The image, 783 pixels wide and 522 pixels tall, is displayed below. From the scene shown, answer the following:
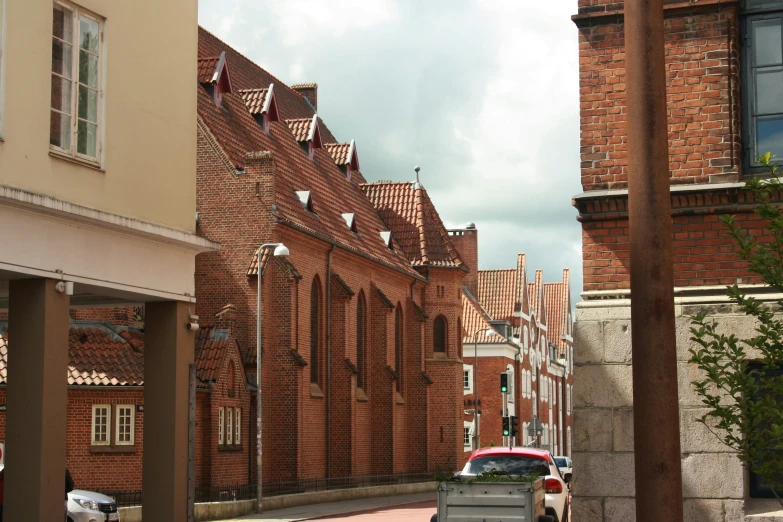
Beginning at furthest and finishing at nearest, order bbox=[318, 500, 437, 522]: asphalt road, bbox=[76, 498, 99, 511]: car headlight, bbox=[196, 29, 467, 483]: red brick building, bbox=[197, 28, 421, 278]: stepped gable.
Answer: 1. bbox=[197, 28, 421, 278]: stepped gable
2. bbox=[196, 29, 467, 483]: red brick building
3. bbox=[318, 500, 437, 522]: asphalt road
4. bbox=[76, 498, 99, 511]: car headlight

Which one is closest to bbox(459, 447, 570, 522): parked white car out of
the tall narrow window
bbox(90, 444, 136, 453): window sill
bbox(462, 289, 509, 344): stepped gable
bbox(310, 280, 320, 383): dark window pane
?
bbox(90, 444, 136, 453): window sill

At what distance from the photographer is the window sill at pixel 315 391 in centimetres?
4172

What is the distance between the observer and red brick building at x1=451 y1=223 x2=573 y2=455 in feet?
243

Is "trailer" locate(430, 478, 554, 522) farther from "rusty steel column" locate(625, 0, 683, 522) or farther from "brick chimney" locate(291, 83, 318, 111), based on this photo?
"brick chimney" locate(291, 83, 318, 111)

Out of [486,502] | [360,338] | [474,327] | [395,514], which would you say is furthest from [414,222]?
[486,502]

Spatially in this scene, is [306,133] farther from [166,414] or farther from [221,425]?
[166,414]

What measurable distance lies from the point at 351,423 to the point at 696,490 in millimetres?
34768

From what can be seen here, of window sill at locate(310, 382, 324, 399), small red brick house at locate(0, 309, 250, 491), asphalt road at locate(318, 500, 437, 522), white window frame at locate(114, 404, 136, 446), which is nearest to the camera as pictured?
asphalt road at locate(318, 500, 437, 522)

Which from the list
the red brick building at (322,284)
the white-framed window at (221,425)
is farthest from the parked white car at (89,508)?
the white-framed window at (221,425)

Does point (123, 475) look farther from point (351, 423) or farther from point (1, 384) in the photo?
point (351, 423)

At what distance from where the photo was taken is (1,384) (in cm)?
2720

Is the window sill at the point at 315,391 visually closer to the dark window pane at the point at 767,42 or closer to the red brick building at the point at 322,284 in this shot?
the red brick building at the point at 322,284

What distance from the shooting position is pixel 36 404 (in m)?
12.8

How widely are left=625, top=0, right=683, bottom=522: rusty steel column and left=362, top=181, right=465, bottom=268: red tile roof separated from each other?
163 feet
